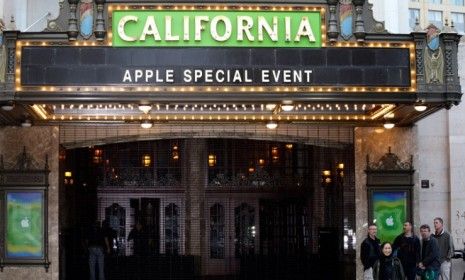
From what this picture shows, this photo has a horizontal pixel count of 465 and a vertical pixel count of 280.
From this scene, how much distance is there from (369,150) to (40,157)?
698 centimetres

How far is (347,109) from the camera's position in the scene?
60.4 feet

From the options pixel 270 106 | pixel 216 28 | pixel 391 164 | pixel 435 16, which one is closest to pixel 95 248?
pixel 270 106

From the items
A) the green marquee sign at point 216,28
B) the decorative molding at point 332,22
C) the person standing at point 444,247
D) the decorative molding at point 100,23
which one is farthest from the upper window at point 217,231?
the decorative molding at point 100,23

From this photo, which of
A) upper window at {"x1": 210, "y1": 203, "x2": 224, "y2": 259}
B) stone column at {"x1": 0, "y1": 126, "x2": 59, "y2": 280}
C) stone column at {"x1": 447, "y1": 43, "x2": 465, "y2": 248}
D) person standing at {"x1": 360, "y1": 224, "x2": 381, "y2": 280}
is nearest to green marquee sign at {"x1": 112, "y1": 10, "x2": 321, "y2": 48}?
person standing at {"x1": 360, "y1": 224, "x2": 381, "y2": 280}

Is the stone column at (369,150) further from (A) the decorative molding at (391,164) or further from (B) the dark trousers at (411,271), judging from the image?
(B) the dark trousers at (411,271)

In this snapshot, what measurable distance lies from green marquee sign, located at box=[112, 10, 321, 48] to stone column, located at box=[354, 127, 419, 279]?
4402 millimetres

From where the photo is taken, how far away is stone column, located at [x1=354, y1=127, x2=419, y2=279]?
63.3 feet

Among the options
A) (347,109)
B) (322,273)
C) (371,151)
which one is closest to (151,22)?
(347,109)

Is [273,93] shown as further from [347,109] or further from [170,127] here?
[170,127]

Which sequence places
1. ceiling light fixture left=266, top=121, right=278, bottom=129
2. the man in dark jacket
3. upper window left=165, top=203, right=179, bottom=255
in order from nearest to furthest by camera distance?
the man in dark jacket < ceiling light fixture left=266, top=121, right=278, bottom=129 < upper window left=165, top=203, right=179, bottom=255

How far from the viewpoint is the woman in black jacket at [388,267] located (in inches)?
558

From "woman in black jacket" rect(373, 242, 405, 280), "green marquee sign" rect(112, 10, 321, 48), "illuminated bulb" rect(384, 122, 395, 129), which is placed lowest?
"woman in black jacket" rect(373, 242, 405, 280)

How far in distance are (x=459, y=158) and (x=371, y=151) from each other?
6.51ft

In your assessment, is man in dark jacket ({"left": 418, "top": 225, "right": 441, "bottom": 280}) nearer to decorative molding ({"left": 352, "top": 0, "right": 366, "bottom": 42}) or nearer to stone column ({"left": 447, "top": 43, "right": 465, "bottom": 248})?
decorative molding ({"left": 352, "top": 0, "right": 366, "bottom": 42})
